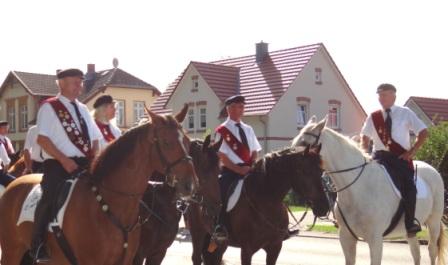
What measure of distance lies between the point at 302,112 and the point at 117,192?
1408 inches

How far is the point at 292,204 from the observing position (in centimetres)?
3031

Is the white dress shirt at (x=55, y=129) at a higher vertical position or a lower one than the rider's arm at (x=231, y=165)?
higher

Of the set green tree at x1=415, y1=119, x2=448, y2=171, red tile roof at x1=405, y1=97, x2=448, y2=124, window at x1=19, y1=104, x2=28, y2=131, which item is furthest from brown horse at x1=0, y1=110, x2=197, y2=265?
window at x1=19, y1=104, x2=28, y2=131

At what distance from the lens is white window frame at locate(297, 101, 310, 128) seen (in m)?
40.9

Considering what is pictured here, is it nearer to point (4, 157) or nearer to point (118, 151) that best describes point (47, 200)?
point (118, 151)

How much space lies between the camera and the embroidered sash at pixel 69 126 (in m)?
6.75

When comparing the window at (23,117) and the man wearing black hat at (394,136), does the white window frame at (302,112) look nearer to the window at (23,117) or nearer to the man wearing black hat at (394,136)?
the window at (23,117)

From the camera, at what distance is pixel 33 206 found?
6777mm

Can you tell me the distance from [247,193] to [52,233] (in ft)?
10.4

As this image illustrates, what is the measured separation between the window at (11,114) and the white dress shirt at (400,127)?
52.5 metres

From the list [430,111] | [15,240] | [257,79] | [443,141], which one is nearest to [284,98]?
[257,79]

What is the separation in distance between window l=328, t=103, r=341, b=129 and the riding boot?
37468 millimetres

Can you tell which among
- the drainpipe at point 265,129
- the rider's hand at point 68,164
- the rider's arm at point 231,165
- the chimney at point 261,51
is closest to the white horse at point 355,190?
the rider's arm at point 231,165

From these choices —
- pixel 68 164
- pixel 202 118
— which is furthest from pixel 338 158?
pixel 202 118
